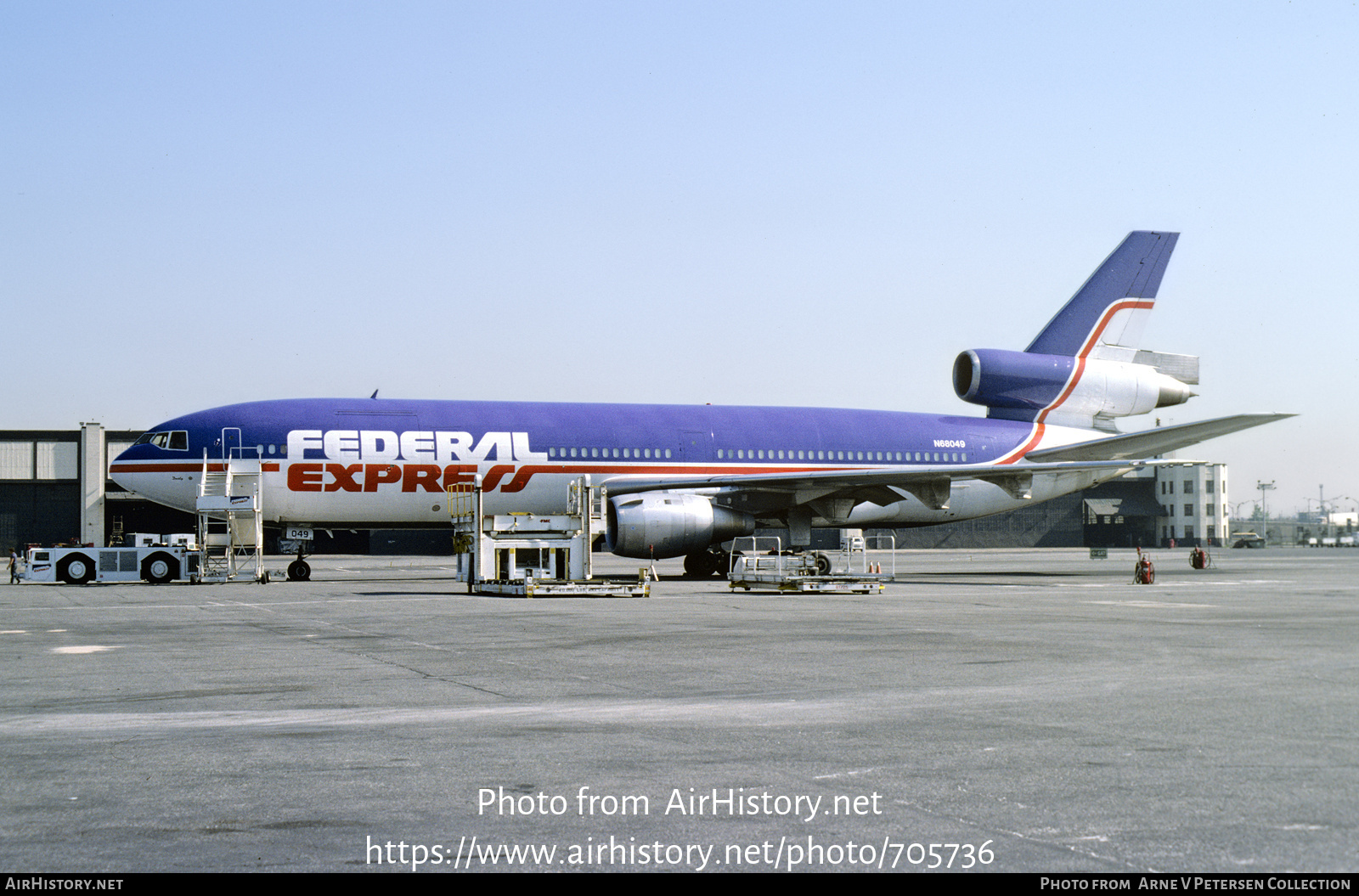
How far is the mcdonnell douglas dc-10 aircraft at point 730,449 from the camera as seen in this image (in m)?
30.3

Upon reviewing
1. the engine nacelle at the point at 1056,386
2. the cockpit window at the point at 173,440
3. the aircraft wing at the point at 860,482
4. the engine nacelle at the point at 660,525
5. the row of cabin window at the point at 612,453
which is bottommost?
the engine nacelle at the point at 660,525

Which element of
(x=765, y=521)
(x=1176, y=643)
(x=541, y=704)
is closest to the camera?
(x=541, y=704)

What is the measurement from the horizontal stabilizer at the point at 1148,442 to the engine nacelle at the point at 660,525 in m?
11.6

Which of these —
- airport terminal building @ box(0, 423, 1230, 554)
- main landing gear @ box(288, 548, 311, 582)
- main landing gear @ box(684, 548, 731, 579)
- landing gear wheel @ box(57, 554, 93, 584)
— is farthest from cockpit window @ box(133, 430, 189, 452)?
main landing gear @ box(684, 548, 731, 579)

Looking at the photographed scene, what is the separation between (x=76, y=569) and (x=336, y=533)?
45.9 metres

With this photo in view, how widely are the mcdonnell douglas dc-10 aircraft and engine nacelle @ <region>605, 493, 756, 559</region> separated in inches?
1.8

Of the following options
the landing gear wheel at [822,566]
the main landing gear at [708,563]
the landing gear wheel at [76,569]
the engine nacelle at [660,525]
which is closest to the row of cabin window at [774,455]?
the engine nacelle at [660,525]

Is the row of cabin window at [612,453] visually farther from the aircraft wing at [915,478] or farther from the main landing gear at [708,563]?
the main landing gear at [708,563]

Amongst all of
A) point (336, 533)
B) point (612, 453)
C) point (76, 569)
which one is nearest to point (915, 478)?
point (612, 453)

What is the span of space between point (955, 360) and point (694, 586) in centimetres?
1311

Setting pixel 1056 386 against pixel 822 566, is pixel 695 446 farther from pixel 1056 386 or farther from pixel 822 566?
pixel 1056 386
